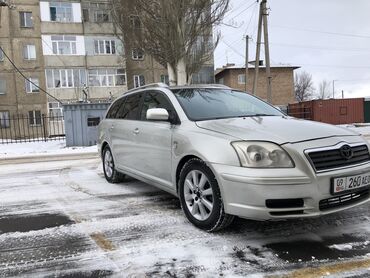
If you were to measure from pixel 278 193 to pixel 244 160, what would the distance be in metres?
0.42

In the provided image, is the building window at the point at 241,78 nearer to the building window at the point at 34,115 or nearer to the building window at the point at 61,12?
the building window at the point at 61,12

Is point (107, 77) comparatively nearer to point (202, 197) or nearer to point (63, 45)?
point (63, 45)

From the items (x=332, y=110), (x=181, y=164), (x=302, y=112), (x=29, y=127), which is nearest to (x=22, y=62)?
(x=29, y=127)

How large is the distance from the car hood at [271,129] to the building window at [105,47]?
34312mm

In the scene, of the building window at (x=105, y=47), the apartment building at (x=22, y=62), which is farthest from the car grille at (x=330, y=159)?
the building window at (x=105, y=47)

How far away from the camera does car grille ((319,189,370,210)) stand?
376 centimetres

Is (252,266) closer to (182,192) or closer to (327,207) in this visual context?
(327,207)

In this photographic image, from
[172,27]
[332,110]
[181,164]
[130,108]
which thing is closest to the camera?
[181,164]

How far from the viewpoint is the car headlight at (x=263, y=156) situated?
3697 millimetres

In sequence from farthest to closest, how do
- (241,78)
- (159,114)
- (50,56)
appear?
(241,78) < (50,56) < (159,114)

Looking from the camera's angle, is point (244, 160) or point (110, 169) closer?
point (244, 160)

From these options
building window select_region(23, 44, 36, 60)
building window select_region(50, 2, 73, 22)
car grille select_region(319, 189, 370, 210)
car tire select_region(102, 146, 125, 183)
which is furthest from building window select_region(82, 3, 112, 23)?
car grille select_region(319, 189, 370, 210)

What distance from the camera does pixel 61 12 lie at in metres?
36.1

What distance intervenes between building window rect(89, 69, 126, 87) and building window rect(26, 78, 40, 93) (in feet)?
15.0
